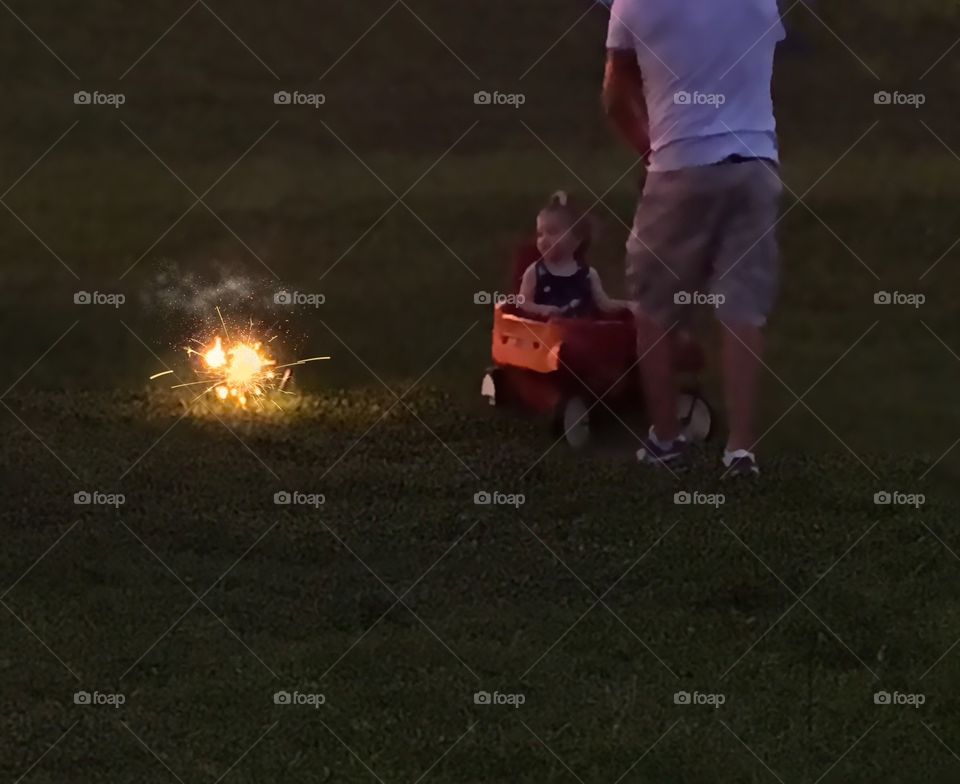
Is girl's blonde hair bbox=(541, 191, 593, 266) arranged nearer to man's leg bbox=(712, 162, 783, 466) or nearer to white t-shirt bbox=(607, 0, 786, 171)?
white t-shirt bbox=(607, 0, 786, 171)

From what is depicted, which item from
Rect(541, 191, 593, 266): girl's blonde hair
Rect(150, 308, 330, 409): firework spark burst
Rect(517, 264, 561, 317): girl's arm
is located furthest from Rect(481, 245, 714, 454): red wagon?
Rect(150, 308, 330, 409): firework spark burst

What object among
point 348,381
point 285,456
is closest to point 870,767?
point 285,456

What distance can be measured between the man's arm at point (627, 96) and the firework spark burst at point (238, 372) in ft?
8.08

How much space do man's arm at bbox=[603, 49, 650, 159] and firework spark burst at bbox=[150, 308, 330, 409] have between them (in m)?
2.46

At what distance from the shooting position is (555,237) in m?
7.68

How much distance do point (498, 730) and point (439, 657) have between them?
0.55m

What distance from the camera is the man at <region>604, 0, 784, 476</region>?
667 centimetres

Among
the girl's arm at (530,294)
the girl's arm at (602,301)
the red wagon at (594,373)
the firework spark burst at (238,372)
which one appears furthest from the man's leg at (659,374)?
the firework spark burst at (238,372)

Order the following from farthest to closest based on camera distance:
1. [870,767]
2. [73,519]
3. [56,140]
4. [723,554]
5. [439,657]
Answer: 1. [56,140]
2. [73,519]
3. [723,554]
4. [439,657]
5. [870,767]

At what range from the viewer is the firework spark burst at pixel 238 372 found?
815 centimetres

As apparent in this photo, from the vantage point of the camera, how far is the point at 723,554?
5910mm

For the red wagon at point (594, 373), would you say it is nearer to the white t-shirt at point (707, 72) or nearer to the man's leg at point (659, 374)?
the man's leg at point (659, 374)

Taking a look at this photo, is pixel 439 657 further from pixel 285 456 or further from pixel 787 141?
pixel 787 141

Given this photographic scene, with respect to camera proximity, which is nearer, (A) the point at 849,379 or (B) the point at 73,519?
(B) the point at 73,519
